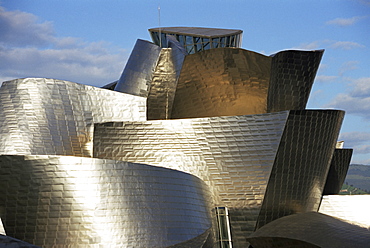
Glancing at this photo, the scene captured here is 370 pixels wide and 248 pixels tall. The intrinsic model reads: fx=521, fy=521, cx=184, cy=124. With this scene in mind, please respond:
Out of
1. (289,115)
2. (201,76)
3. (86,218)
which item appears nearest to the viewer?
(86,218)

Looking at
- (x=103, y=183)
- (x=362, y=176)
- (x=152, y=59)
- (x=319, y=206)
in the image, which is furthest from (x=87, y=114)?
(x=362, y=176)

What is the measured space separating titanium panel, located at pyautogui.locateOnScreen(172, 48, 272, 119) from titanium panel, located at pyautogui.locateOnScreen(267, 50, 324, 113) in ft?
1.32

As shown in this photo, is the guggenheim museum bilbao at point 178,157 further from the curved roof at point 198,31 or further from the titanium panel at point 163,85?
the curved roof at point 198,31

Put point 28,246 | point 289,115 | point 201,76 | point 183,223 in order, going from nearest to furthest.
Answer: point 28,246 < point 183,223 < point 289,115 < point 201,76

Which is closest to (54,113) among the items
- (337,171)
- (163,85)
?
(163,85)

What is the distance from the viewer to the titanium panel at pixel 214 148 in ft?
56.8

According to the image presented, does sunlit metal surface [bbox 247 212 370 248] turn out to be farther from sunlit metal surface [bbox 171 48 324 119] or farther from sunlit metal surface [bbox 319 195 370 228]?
sunlit metal surface [bbox 171 48 324 119]

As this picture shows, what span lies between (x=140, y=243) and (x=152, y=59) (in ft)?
32.2

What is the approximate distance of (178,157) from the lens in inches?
693

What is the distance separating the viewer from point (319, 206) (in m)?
20.0

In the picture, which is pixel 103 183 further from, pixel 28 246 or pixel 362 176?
pixel 362 176

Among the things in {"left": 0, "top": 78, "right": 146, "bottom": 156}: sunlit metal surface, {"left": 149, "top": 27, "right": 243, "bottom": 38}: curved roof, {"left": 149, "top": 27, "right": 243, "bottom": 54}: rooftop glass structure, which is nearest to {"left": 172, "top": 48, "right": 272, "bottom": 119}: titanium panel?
{"left": 0, "top": 78, "right": 146, "bottom": 156}: sunlit metal surface

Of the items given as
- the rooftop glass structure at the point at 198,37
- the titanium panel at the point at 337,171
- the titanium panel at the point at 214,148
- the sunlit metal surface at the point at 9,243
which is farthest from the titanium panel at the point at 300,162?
the rooftop glass structure at the point at 198,37

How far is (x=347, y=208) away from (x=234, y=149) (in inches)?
231
